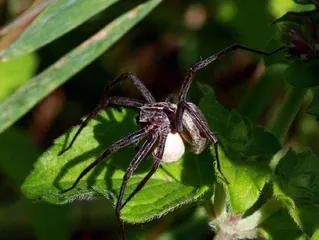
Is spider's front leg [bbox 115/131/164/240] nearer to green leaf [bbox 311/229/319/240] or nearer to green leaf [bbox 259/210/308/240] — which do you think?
green leaf [bbox 259/210/308/240]

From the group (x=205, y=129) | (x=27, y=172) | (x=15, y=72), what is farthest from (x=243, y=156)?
(x=15, y=72)

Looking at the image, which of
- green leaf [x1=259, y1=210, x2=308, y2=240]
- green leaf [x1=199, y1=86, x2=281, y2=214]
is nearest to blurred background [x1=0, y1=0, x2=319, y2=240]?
green leaf [x1=259, y1=210, x2=308, y2=240]

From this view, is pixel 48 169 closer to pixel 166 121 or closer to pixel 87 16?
pixel 166 121

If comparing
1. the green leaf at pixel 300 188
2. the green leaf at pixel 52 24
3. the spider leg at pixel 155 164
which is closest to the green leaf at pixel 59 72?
the green leaf at pixel 52 24

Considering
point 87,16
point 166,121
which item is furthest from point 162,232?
point 87,16

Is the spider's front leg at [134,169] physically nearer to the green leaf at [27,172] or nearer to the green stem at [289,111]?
the green stem at [289,111]

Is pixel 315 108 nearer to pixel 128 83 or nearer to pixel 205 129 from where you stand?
pixel 205 129

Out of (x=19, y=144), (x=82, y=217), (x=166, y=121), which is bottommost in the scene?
(x=82, y=217)
